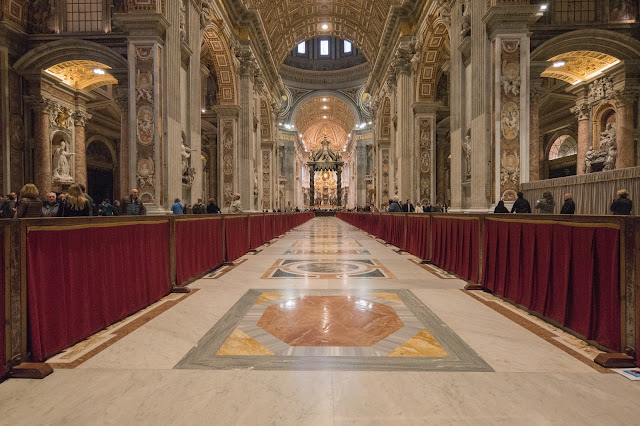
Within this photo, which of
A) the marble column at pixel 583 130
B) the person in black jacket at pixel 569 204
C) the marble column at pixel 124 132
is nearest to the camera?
the person in black jacket at pixel 569 204

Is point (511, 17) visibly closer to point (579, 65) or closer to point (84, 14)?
point (579, 65)

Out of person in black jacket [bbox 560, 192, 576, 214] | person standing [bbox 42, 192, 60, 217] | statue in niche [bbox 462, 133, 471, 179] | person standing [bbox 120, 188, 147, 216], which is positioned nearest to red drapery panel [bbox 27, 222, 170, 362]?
person standing [bbox 42, 192, 60, 217]

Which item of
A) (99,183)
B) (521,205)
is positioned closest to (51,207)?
(521,205)

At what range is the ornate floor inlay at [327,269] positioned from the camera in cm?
550

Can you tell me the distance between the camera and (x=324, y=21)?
25938 mm

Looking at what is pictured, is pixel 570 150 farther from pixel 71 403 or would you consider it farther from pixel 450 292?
pixel 71 403

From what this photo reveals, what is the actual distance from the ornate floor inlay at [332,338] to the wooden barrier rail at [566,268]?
0.98 meters

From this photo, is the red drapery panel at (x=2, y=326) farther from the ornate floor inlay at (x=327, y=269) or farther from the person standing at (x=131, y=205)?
the person standing at (x=131, y=205)

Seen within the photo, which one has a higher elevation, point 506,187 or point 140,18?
point 140,18

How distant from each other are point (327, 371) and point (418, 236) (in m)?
5.98

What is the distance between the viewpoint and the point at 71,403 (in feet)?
6.39

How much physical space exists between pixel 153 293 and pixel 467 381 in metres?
3.36

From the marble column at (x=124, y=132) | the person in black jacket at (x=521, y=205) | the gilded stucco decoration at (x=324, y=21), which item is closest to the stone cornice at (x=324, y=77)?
the gilded stucco decoration at (x=324, y=21)

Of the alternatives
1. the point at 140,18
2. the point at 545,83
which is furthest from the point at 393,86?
the point at 140,18
